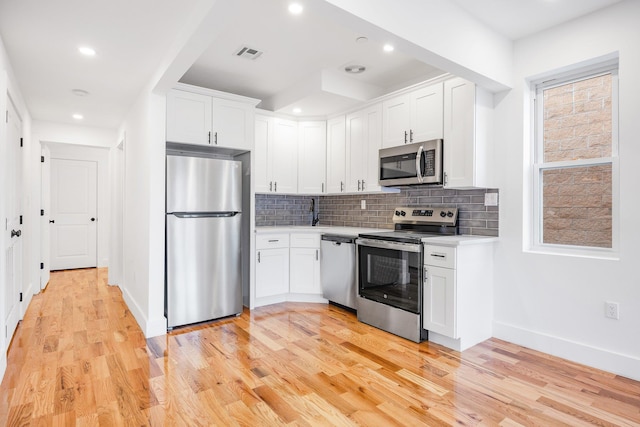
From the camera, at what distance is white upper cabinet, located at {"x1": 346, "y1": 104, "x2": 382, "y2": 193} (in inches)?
152

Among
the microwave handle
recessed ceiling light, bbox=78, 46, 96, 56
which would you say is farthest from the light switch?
recessed ceiling light, bbox=78, 46, 96, 56

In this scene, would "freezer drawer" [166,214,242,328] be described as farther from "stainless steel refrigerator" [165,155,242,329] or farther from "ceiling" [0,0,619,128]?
"ceiling" [0,0,619,128]

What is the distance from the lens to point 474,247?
2955mm

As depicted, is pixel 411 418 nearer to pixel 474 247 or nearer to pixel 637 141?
pixel 474 247

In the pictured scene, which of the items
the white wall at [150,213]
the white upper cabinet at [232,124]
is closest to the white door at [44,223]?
the white wall at [150,213]

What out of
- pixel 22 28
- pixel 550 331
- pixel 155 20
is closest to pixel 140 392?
pixel 155 20

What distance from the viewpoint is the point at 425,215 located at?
361cm

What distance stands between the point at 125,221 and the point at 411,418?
3974 millimetres

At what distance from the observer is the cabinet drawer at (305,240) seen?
4.17 meters

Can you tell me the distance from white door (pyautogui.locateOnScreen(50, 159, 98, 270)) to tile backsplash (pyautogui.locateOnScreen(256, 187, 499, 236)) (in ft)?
13.9

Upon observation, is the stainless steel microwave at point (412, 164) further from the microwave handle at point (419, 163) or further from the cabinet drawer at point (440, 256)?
the cabinet drawer at point (440, 256)

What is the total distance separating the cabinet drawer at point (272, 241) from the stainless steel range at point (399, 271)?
0.94m

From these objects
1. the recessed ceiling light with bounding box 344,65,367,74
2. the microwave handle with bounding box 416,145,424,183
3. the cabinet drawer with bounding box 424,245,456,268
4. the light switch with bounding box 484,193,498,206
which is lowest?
the cabinet drawer with bounding box 424,245,456,268

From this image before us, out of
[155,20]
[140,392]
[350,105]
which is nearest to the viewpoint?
[140,392]
